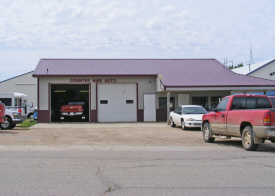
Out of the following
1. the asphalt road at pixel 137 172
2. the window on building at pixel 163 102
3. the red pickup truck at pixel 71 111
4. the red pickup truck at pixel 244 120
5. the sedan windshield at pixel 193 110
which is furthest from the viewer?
the window on building at pixel 163 102

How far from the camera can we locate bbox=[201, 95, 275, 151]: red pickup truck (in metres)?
10.5

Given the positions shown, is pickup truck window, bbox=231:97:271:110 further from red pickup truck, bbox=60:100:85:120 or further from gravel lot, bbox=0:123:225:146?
red pickup truck, bbox=60:100:85:120

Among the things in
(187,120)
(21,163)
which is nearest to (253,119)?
(21,163)

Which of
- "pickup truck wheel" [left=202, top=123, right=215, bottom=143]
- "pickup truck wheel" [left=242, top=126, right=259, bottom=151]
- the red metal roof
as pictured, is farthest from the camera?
the red metal roof

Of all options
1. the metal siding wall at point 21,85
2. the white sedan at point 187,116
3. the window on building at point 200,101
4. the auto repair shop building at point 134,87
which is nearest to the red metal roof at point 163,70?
the auto repair shop building at point 134,87

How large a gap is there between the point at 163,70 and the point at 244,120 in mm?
19397

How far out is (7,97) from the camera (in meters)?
23.9

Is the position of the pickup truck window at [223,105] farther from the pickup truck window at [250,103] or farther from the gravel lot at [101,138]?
the gravel lot at [101,138]

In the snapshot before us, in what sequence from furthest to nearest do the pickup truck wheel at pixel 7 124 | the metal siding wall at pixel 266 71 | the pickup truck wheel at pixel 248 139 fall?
the metal siding wall at pixel 266 71
the pickup truck wheel at pixel 7 124
the pickup truck wheel at pixel 248 139

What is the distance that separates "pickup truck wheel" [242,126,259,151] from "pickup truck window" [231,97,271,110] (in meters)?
1.29

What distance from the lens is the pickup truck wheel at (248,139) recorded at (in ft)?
36.5

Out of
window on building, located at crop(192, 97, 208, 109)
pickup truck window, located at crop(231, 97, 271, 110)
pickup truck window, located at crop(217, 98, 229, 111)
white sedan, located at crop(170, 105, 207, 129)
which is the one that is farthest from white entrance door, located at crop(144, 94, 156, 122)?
pickup truck window, located at crop(231, 97, 271, 110)

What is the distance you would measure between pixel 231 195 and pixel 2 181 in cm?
456

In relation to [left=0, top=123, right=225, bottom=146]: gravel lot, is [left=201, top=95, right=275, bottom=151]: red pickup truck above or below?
above
